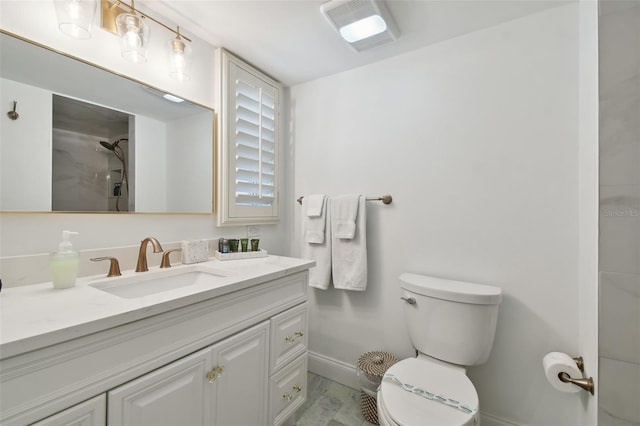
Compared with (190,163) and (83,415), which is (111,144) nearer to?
(190,163)

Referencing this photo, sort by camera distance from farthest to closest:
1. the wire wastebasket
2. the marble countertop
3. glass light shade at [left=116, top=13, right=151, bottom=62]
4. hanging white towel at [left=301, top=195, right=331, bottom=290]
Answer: hanging white towel at [left=301, top=195, right=331, bottom=290]
the wire wastebasket
glass light shade at [left=116, top=13, right=151, bottom=62]
the marble countertop

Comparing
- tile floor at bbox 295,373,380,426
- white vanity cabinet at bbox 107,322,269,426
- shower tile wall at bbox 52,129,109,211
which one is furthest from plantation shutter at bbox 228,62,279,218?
tile floor at bbox 295,373,380,426

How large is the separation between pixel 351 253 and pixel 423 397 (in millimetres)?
853

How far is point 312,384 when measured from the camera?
1838 mm

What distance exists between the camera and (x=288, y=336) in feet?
4.34

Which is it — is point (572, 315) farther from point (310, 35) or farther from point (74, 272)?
point (74, 272)

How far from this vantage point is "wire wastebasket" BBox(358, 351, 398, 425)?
4.88 feet

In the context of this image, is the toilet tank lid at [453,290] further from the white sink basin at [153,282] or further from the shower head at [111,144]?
the shower head at [111,144]

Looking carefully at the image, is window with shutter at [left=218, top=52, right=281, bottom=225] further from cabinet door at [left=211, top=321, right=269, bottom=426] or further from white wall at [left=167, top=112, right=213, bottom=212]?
cabinet door at [left=211, top=321, right=269, bottom=426]

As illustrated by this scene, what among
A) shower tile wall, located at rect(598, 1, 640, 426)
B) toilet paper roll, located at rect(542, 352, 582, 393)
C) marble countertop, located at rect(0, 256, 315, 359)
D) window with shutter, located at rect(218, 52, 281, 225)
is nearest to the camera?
shower tile wall, located at rect(598, 1, 640, 426)

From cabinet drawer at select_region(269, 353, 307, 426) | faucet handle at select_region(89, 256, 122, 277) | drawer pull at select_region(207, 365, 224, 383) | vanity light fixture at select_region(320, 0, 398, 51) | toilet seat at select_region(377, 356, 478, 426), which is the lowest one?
cabinet drawer at select_region(269, 353, 307, 426)

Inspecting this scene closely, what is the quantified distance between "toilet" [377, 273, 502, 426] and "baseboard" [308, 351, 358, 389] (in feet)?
2.12

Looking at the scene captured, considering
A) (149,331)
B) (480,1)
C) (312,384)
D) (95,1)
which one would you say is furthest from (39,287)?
(480,1)

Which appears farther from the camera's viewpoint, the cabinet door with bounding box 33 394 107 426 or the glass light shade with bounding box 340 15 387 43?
the glass light shade with bounding box 340 15 387 43
